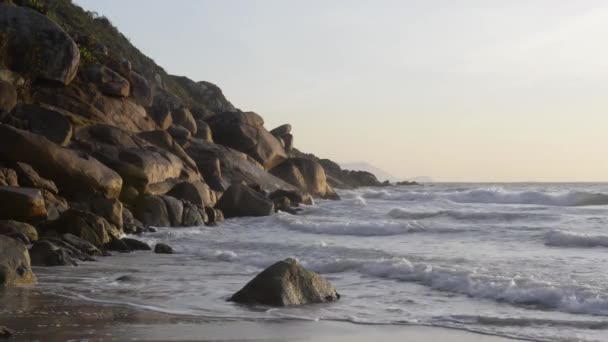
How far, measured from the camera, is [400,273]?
45.3ft

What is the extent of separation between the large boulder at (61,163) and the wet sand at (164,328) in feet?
39.1

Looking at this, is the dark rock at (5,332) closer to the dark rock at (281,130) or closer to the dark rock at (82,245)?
the dark rock at (82,245)

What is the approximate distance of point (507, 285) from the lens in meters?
11.8

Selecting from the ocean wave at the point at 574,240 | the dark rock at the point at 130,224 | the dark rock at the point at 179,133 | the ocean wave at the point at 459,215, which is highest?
the dark rock at the point at 179,133

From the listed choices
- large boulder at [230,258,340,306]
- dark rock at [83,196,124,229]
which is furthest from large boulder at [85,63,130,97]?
large boulder at [230,258,340,306]

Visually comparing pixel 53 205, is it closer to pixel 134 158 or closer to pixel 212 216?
pixel 134 158

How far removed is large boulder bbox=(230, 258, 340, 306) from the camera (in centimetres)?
1041

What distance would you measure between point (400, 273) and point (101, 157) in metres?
13.7

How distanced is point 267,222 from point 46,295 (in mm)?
16131

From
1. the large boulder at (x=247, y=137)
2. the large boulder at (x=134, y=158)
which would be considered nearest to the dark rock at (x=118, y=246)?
the large boulder at (x=134, y=158)

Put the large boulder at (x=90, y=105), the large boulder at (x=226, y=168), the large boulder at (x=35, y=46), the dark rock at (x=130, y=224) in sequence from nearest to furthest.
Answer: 1. the dark rock at (x=130, y=224)
2. the large boulder at (x=35, y=46)
3. the large boulder at (x=90, y=105)
4. the large boulder at (x=226, y=168)

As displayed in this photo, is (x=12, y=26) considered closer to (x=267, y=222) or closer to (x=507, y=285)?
(x=267, y=222)

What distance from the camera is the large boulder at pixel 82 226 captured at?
1750 cm

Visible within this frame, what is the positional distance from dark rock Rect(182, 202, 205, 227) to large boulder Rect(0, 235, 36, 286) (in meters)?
12.6
